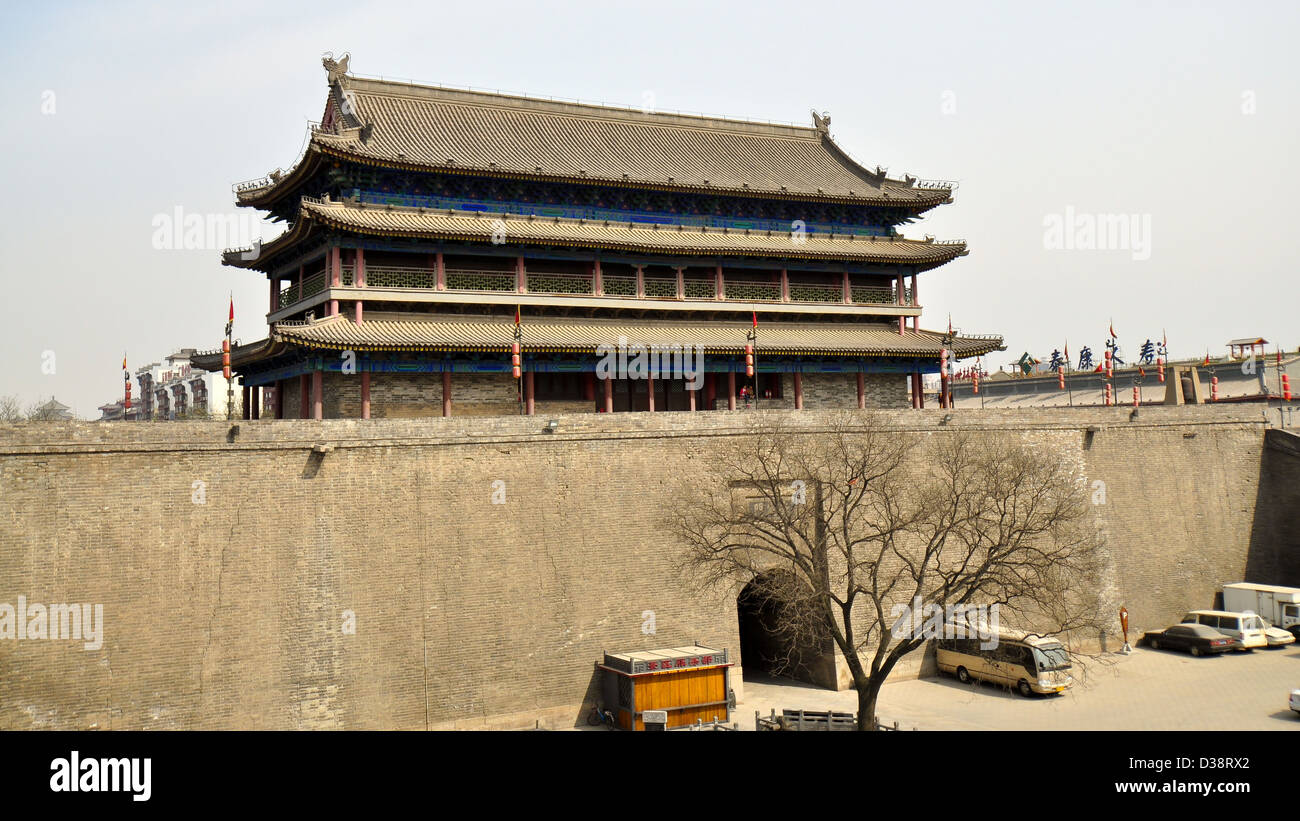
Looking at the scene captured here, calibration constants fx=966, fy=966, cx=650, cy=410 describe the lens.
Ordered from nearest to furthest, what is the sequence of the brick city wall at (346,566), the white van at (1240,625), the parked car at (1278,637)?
the brick city wall at (346,566) → the white van at (1240,625) → the parked car at (1278,637)

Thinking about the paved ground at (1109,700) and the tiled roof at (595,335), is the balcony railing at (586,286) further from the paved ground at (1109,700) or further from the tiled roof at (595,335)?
the paved ground at (1109,700)

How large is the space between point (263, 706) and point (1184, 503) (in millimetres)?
27053

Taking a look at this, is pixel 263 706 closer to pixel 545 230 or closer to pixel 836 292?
pixel 545 230

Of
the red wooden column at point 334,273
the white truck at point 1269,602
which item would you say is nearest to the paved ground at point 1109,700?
the white truck at point 1269,602

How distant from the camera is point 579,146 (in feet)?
102

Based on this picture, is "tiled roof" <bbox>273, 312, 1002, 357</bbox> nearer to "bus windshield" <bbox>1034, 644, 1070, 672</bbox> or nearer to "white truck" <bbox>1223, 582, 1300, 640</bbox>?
"white truck" <bbox>1223, 582, 1300, 640</bbox>

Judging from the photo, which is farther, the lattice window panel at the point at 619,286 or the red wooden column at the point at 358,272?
the lattice window panel at the point at 619,286

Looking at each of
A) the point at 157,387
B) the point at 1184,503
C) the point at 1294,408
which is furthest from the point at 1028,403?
the point at 157,387

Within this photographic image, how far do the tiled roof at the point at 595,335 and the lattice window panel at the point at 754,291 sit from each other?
0.80 m

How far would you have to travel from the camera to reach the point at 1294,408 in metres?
40.6

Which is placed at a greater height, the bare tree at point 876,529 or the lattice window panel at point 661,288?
the lattice window panel at point 661,288

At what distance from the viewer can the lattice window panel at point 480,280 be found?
2697 cm

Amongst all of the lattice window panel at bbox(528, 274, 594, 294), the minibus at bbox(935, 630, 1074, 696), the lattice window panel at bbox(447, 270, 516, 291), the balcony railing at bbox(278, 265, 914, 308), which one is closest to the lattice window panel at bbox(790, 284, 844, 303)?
the balcony railing at bbox(278, 265, 914, 308)

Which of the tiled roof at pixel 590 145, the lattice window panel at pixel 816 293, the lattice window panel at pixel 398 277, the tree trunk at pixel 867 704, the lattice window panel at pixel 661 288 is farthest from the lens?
the lattice window panel at pixel 816 293
